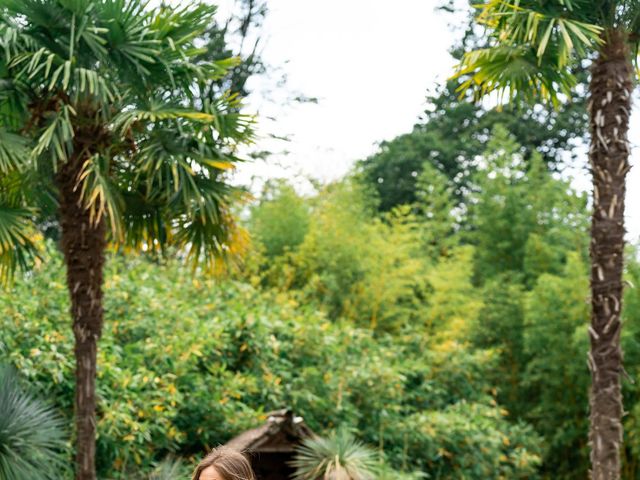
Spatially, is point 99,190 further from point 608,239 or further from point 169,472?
point 608,239

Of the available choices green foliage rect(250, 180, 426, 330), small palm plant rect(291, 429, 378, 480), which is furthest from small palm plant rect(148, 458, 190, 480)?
green foliage rect(250, 180, 426, 330)

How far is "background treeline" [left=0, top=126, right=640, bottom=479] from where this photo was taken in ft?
35.7

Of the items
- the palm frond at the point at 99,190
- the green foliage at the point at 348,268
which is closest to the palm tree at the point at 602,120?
the palm frond at the point at 99,190

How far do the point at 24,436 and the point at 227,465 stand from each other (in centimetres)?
668

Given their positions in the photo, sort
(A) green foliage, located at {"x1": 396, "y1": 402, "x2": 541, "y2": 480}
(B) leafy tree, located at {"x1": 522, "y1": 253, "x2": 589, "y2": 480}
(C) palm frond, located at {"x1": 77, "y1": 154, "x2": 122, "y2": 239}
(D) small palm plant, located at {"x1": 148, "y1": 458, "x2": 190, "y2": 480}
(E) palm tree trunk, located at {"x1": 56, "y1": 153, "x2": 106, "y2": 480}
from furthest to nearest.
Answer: (B) leafy tree, located at {"x1": 522, "y1": 253, "x2": 589, "y2": 480} < (A) green foliage, located at {"x1": 396, "y1": 402, "x2": 541, "y2": 480} < (D) small palm plant, located at {"x1": 148, "y1": 458, "x2": 190, "y2": 480} < (E) palm tree trunk, located at {"x1": 56, "y1": 153, "x2": 106, "y2": 480} < (C) palm frond, located at {"x1": 77, "y1": 154, "x2": 122, "y2": 239}

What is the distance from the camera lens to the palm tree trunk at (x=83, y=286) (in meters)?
8.98

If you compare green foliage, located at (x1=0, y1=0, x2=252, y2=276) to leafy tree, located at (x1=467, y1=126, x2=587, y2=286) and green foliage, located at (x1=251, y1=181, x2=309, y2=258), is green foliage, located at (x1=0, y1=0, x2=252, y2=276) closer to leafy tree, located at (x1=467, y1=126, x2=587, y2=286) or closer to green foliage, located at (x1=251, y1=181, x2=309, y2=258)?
green foliage, located at (x1=251, y1=181, x2=309, y2=258)

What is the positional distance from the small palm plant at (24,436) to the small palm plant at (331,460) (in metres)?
2.23

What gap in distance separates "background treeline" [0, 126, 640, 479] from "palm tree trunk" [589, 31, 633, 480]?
A: 3.72 meters

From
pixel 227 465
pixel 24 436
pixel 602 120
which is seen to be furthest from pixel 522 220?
pixel 227 465

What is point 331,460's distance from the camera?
31.7 feet

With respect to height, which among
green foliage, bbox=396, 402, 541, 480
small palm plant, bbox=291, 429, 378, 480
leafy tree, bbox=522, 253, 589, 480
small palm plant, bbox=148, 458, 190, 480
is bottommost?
small palm plant, bbox=148, 458, 190, 480

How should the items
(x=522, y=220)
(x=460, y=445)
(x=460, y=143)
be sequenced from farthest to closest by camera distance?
(x=460, y=143) → (x=522, y=220) → (x=460, y=445)

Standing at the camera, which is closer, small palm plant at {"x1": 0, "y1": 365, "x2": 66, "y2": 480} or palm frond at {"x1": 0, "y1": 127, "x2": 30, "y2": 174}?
palm frond at {"x1": 0, "y1": 127, "x2": 30, "y2": 174}
